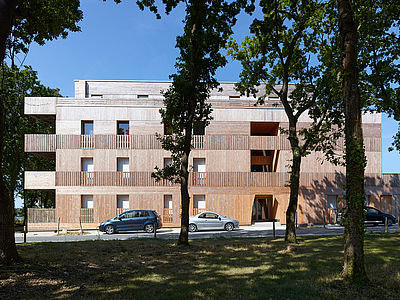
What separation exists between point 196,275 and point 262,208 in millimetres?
22292

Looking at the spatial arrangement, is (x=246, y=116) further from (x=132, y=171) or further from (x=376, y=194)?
(x=376, y=194)

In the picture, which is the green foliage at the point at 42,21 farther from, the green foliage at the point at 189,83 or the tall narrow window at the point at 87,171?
the tall narrow window at the point at 87,171

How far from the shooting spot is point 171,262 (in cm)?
898

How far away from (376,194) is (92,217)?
23818 millimetres

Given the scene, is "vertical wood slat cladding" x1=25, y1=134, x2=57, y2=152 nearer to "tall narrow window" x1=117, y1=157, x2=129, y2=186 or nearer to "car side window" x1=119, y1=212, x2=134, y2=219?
"tall narrow window" x1=117, y1=157, x2=129, y2=186

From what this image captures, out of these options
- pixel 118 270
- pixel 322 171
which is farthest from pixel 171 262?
pixel 322 171

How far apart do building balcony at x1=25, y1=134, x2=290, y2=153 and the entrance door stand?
5.15 metres

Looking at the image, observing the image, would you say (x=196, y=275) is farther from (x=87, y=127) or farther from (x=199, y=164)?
(x=87, y=127)

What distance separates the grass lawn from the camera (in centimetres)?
562

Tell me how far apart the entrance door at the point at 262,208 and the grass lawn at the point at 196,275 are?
17574 millimetres

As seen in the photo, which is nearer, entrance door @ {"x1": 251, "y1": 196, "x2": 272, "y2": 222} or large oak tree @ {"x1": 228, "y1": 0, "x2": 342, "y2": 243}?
large oak tree @ {"x1": 228, "y1": 0, "x2": 342, "y2": 243}

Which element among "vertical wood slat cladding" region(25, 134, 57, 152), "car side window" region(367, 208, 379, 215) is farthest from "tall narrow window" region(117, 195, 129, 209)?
"car side window" region(367, 208, 379, 215)

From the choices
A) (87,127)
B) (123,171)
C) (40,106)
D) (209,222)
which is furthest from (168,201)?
(40,106)

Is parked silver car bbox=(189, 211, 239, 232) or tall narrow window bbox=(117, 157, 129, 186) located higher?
tall narrow window bbox=(117, 157, 129, 186)
